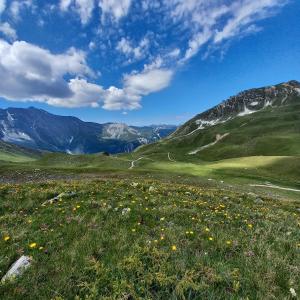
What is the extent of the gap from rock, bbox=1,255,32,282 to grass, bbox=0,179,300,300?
0.16 metres

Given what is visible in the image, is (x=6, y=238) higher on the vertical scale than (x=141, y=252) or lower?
higher

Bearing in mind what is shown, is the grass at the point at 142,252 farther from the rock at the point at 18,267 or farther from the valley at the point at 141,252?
the rock at the point at 18,267

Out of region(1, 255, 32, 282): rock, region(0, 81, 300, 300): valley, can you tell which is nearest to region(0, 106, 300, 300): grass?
region(0, 81, 300, 300): valley

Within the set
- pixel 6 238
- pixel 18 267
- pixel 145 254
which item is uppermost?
pixel 6 238

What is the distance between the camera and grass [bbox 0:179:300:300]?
6.39 metres

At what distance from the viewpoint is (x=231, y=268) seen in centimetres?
747

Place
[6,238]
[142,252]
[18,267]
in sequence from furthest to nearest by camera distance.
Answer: [6,238] → [142,252] → [18,267]

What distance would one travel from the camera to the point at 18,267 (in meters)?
7.12

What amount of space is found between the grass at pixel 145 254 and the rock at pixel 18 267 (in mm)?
165

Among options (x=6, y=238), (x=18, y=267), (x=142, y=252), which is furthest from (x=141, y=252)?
(x=6, y=238)

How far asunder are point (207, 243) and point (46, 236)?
567 cm

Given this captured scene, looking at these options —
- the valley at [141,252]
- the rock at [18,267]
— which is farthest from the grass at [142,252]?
the rock at [18,267]

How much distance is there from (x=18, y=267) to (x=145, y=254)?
3594 mm

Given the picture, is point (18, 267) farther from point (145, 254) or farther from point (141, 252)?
point (145, 254)
